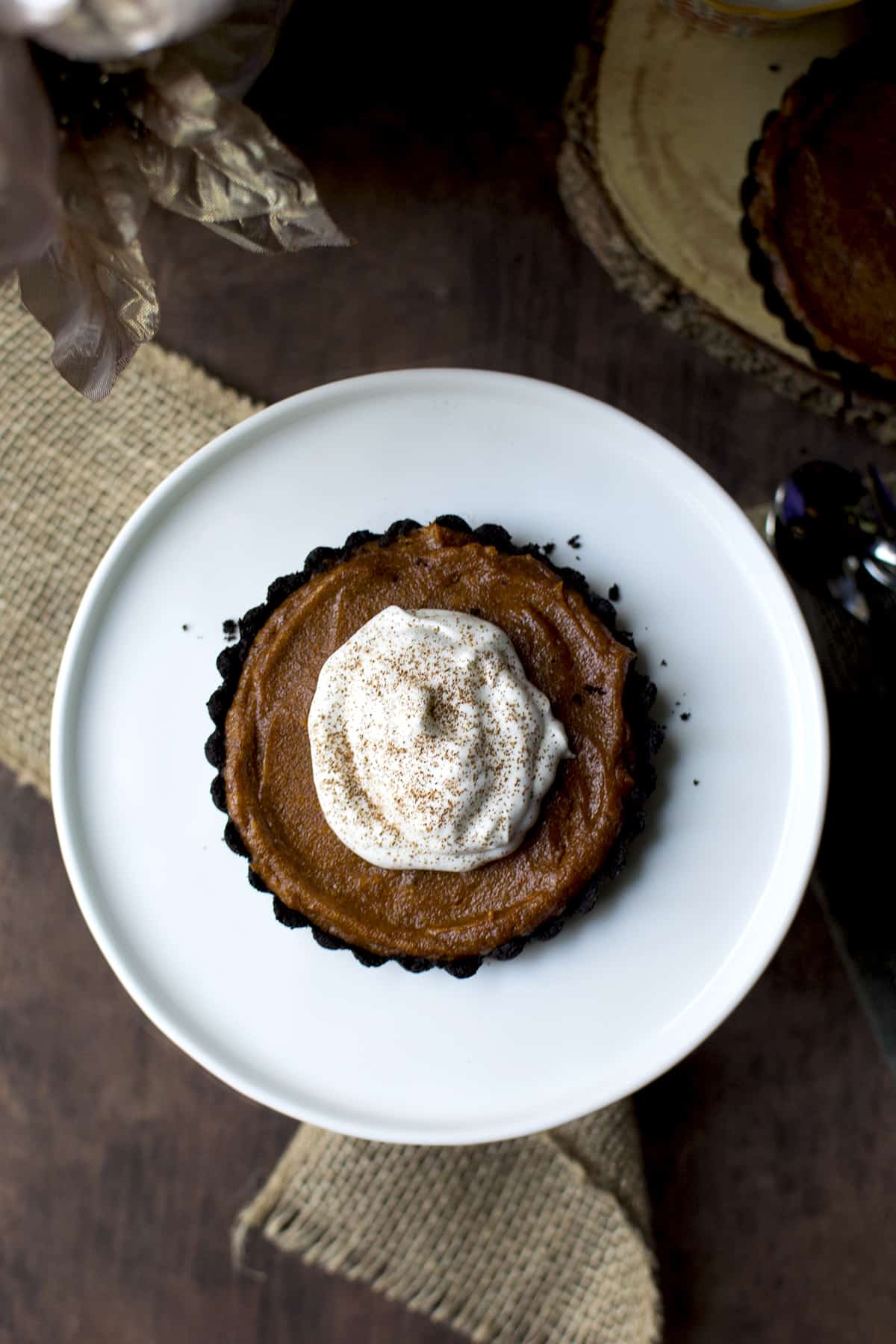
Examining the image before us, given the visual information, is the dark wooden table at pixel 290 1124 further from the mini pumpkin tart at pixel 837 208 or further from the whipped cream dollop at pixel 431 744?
the whipped cream dollop at pixel 431 744

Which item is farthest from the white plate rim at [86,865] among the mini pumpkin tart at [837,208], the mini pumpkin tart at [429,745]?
the mini pumpkin tart at [837,208]

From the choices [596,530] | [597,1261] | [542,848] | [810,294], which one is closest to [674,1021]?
[542,848]

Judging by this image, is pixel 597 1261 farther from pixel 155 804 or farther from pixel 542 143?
pixel 542 143

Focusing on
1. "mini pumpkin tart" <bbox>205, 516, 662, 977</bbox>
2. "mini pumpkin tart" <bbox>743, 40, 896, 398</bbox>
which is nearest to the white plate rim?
"mini pumpkin tart" <bbox>205, 516, 662, 977</bbox>

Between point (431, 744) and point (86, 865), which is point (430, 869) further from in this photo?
point (86, 865)

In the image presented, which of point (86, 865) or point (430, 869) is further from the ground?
point (430, 869)

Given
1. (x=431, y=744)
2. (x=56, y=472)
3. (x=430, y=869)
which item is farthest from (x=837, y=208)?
(x=56, y=472)
